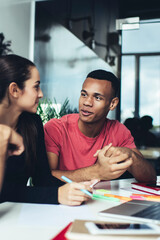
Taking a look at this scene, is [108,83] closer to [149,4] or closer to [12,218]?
[12,218]

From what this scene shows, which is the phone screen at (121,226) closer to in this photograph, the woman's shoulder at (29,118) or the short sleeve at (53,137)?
the woman's shoulder at (29,118)

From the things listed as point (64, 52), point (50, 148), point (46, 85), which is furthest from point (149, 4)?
point (50, 148)

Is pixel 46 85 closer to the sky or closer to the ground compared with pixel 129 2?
closer to the ground

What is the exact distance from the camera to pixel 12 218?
895mm

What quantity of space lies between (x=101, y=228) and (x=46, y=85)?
12.2 feet

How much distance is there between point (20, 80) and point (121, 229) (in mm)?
992

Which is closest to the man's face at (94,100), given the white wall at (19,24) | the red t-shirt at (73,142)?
the red t-shirt at (73,142)

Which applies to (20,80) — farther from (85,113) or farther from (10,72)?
(85,113)

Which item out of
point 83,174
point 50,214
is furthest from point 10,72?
point 50,214

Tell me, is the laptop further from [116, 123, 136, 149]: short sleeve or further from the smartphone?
[116, 123, 136, 149]: short sleeve

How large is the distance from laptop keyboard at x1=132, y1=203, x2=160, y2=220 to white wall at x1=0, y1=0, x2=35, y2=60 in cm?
301

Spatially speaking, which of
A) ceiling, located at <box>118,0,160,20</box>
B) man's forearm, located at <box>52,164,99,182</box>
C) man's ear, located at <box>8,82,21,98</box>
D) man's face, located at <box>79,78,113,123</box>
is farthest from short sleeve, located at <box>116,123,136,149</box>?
ceiling, located at <box>118,0,160,20</box>

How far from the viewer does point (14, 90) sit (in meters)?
1.48

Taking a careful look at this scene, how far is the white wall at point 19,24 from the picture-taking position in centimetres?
351
